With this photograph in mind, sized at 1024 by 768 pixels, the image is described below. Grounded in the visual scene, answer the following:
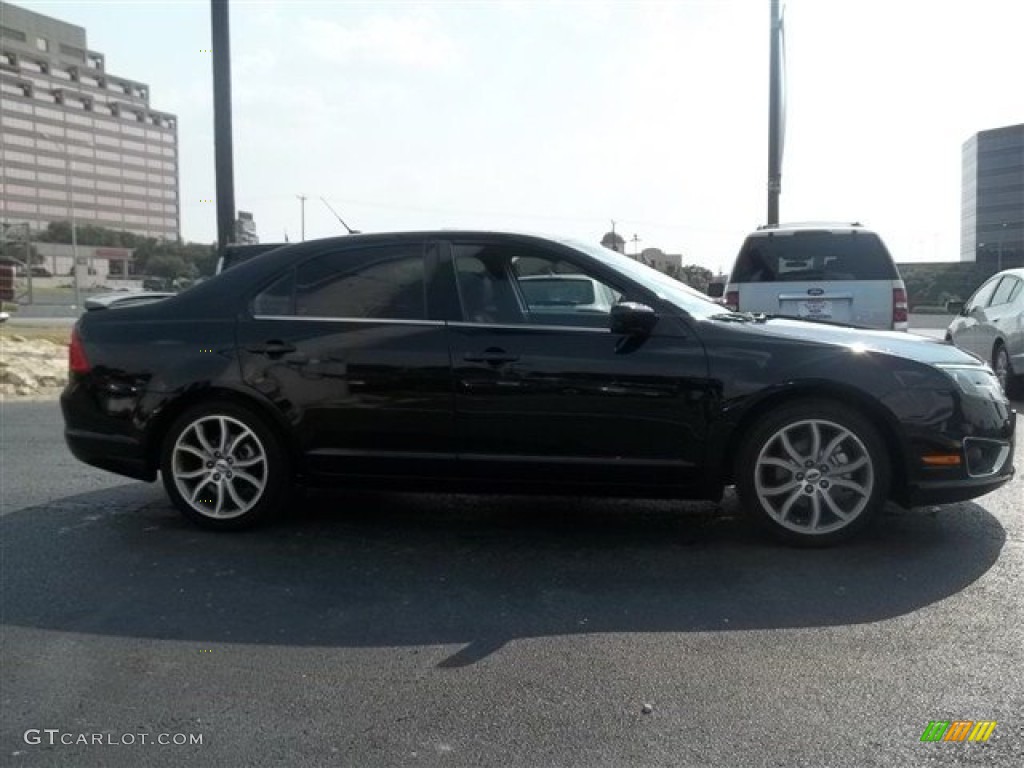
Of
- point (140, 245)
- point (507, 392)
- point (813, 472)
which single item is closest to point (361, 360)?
point (507, 392)

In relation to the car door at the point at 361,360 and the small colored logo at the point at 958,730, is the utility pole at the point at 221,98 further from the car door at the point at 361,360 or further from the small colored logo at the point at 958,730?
the small colored logo at the point at 958,730

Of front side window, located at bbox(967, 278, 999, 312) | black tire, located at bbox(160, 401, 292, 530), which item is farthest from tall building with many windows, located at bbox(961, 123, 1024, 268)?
black tire, located at bbox(160, 401, 292, 530)

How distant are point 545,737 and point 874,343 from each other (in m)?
2.77

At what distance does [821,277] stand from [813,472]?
4928mm

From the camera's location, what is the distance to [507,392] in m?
4.59

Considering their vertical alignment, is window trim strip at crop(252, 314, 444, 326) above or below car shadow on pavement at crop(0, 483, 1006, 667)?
above

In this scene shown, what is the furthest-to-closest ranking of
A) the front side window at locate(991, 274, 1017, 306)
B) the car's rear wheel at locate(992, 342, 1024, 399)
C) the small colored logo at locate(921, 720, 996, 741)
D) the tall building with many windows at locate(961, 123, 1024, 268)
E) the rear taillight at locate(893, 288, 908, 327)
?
the tall building with many windows at locate(961, 123, 1024, 268)
the front side window at locate(991, 274, 1017, 306)
the car's rear wheel at locate(992, 342, 1024, 399)
the rear taillight at locate(893, 288, 908, 327)
the small colored logo at locate(921, 720, 996, 741)

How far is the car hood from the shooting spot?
4469 mm

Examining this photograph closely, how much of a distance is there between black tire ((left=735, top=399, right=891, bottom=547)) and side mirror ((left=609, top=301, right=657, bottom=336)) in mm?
731

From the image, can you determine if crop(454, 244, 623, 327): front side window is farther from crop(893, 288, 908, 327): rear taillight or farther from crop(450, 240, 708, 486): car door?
crop(893, 288, 908, 327): rear taillight

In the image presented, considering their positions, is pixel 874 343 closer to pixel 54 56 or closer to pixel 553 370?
pixel 553 370

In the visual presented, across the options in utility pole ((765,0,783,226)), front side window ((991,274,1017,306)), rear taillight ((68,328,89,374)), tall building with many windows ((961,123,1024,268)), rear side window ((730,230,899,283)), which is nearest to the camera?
rear taillight ((68,328,89,374))

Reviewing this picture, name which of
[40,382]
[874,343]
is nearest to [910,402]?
[874,343]

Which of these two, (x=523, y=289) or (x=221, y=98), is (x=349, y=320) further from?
(x=221, y=98)
